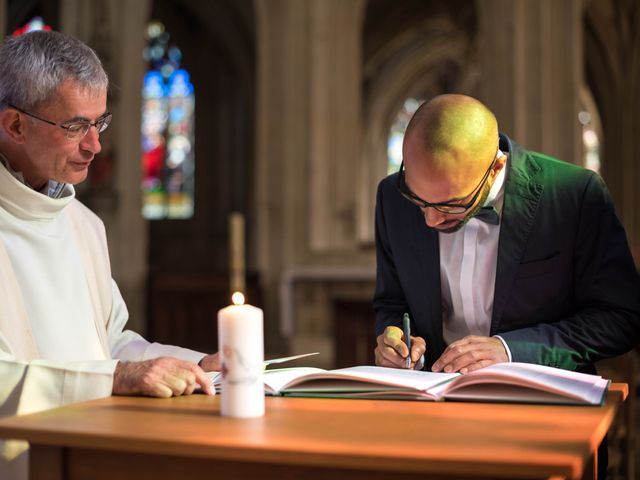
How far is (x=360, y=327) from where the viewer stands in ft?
34.2

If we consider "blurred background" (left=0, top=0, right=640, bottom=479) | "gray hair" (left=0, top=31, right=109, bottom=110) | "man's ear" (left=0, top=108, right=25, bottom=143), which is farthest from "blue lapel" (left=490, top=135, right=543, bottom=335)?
"blurred background" (left=0, top=0, right=640, bottom=479)

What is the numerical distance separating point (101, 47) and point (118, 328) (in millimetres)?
10362

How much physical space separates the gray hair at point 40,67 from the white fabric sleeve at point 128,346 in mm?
653

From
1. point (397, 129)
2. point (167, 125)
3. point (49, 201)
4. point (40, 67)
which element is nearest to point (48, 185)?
point (49, 201)

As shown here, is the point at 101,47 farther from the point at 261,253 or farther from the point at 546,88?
the point at 546,88

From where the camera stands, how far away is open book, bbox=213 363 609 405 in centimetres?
198

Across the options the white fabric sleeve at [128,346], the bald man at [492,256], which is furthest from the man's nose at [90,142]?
the bald man at [492,256]

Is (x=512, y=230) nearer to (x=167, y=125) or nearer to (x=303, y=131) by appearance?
(x=303, y=131)

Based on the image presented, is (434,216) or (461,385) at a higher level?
(434,216)

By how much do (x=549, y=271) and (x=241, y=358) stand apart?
4.02 feet

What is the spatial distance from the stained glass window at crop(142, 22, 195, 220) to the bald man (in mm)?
17880

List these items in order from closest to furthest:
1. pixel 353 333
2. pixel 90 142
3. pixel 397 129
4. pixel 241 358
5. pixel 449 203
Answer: pixel 241 358 < pixel 449 203 < pixel 90 142 < pixel 353 333 < pixel 397 129

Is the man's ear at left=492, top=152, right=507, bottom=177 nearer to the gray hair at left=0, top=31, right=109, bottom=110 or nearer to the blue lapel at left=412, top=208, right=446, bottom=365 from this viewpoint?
the blue lapel at left=412, top=208, right=446, bottom=365

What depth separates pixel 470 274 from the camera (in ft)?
9.20
